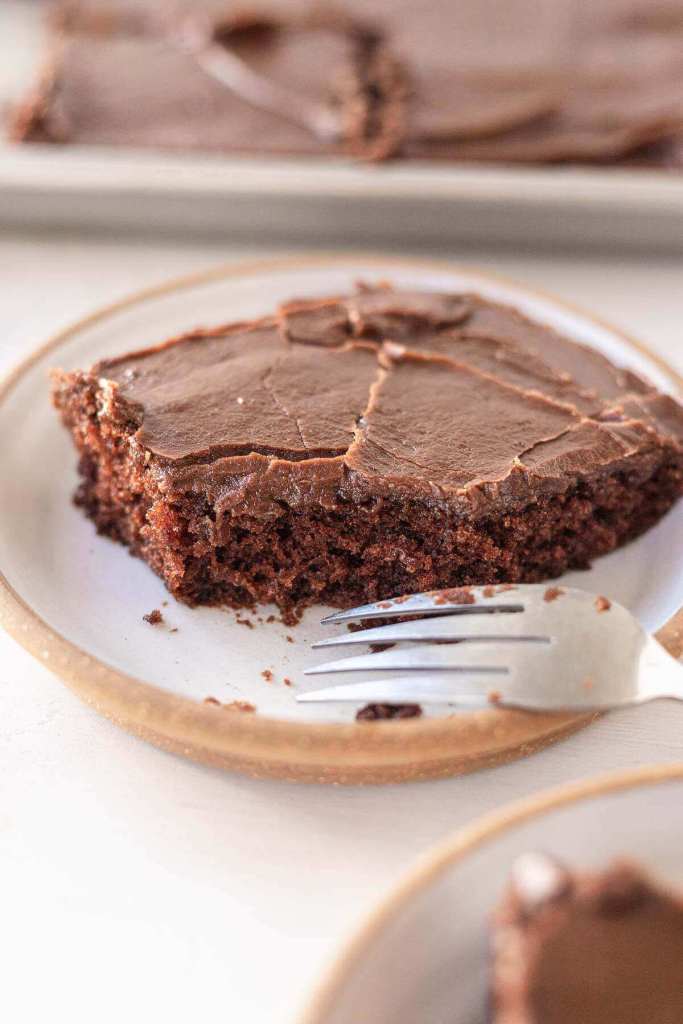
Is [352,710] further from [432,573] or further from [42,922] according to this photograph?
[42,922]

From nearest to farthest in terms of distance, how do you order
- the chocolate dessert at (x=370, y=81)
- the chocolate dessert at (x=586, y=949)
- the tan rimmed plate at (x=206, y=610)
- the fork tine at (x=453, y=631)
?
the chocolate dessert at (x=586, y=949) < the tan rimmed plate at (x=206, y=610) < the fork tine at (x=453, y=631) < the chocolate dessert at (x=370, y=81)

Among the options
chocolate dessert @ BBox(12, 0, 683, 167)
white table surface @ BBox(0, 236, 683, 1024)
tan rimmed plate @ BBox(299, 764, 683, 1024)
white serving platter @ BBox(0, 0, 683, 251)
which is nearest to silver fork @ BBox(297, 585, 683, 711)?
white table surface @ BBox(0, 236, 683, 1024)

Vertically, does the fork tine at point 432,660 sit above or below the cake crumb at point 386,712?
above

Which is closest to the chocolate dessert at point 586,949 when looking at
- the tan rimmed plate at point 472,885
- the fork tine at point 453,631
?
the tan rimmed plate at point 472,885

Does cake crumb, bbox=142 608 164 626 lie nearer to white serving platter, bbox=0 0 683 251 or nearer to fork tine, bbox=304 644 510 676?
fork tine, bbox=304 644 510 676

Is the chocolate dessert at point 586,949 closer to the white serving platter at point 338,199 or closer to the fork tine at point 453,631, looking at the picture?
the fork tine at point 453,631
